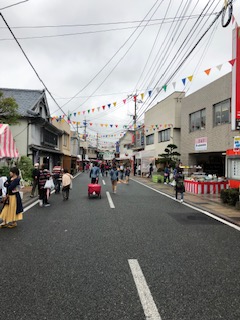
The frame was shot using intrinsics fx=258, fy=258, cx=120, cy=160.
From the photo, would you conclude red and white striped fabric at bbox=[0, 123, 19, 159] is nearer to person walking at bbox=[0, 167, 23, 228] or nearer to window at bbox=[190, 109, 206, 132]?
person walking at bbox=[0, 167, 23, 228]

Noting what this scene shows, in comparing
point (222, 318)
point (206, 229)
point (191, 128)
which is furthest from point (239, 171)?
point (222, 318)

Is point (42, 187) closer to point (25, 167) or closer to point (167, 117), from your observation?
point (25, 167)

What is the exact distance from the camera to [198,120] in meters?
22.2

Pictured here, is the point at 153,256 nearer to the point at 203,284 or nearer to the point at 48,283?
the point at 203,284

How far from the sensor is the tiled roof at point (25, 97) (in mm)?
21616

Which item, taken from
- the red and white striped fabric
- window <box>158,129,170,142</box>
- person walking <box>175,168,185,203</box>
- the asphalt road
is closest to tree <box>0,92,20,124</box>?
the red and white striped fabric

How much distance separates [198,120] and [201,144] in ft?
7.63

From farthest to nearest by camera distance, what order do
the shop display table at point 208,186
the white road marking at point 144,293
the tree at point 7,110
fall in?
the shop display table at point 208,186 < the tree at point 7,110 < the white road marking at point 144,293

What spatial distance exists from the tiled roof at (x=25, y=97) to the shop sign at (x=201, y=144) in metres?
14.0

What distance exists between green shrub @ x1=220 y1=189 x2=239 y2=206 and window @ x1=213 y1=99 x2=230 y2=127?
7570mm

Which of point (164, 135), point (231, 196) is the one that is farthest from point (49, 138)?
point (231, 196)

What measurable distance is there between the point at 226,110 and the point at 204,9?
9443 mm

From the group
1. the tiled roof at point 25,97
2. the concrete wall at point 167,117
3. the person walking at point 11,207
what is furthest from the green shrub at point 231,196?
the concrete wall at point 167,117

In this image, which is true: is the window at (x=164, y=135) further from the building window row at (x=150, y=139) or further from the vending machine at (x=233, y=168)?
the vending machine at (x=233, y=168)
